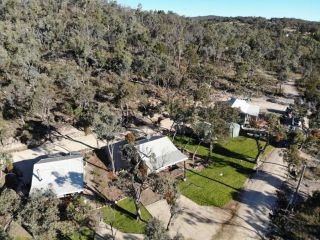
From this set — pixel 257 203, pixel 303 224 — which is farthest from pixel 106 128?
pixel 303 224

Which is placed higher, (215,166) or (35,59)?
(35,59)

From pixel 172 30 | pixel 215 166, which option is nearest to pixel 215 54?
pixel 172 30

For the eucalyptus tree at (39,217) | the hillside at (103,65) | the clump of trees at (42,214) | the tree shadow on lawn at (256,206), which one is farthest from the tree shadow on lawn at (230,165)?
the eucalyptus tree at (39,217)

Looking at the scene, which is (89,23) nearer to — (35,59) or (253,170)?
(35,59)

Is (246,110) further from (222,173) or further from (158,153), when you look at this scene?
(158,153)

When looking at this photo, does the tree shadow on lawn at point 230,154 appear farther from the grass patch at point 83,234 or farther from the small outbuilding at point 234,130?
the grass patch at point 83,234

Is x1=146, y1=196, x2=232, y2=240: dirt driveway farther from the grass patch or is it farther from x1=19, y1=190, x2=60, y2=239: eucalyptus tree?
x1=19, y1=190, x2=60, y2=239: eucalyptus tree
